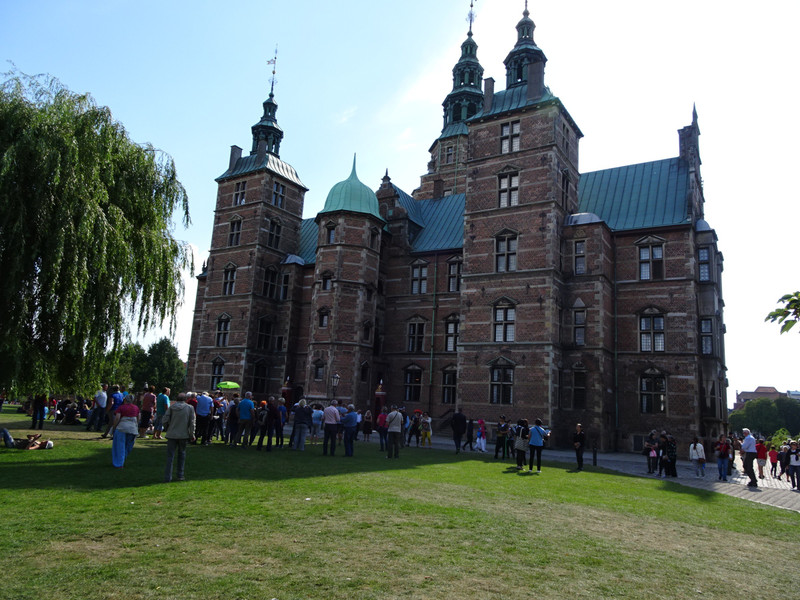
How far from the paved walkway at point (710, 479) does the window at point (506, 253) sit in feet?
31.5

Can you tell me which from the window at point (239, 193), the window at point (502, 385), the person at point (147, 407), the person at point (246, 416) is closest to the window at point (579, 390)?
the window at point (502, 385)

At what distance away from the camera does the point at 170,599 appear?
501 centimetres

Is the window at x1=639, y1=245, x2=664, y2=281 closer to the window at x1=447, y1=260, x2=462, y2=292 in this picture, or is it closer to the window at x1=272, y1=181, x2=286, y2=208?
the window at x1=447, y1=260, x2=462, y2=292

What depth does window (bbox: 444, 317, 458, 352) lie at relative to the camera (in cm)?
3522

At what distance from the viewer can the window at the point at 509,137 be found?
32.0 metres

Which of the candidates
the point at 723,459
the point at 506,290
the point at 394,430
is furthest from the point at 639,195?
the point at 394,430

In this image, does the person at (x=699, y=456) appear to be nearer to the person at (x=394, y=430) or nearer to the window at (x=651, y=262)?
the person at (x=394, y=430)

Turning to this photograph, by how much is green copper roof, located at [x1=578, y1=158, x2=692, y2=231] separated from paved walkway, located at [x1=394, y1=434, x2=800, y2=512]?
12.9m

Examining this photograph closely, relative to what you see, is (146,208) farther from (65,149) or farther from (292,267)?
(292,267)

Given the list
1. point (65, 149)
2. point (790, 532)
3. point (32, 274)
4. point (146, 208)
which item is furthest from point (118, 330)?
point (790, 532)

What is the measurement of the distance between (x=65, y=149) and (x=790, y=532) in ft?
55.9

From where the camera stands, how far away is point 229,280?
1626 inches

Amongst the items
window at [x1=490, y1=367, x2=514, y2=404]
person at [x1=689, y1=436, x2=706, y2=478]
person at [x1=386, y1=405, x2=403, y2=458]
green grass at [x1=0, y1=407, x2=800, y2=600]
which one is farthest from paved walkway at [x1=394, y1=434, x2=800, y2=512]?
person at [x1=386, y1=405, x2=403, y2=458]

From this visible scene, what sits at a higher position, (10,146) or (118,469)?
(10,146)
